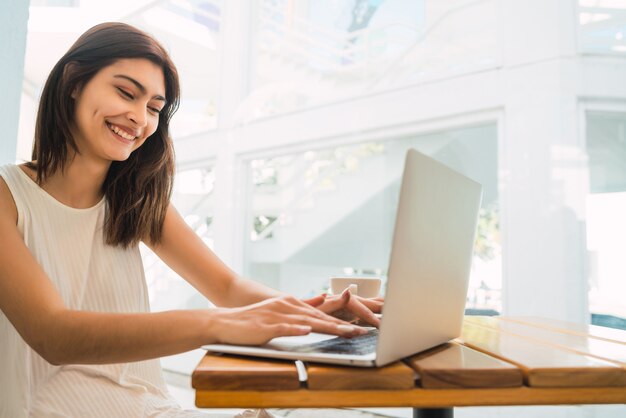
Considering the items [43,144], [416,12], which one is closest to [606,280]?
[416,12]

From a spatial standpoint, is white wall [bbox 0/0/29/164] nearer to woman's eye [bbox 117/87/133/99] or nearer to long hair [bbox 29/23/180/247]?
long hair [bbox 29/23/180/247]

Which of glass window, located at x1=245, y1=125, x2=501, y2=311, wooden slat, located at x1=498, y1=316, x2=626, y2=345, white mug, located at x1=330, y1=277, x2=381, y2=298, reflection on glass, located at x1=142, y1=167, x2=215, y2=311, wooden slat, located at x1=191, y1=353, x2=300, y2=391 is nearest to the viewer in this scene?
wooden slat, located at x1=191, y1=353, x2=300, y2=391

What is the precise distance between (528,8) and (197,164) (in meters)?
2.87

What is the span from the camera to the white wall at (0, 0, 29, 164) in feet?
6.46

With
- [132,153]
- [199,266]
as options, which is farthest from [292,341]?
[132,153]

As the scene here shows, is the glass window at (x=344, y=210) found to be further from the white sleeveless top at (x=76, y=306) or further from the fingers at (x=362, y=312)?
the fingers at (x=362, y=312)

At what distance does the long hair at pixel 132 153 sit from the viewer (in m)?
1.27

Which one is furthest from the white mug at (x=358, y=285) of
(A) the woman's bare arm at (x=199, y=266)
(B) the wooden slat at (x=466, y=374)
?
(B) the wooden slat at (x=466, y=374)

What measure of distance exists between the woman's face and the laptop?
76 cm

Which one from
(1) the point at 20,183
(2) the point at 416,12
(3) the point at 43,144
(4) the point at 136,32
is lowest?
(1) the point at 20,183

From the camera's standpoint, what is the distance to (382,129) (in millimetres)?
3238

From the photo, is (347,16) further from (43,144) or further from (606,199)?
(43,144)

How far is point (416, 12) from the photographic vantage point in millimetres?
3170

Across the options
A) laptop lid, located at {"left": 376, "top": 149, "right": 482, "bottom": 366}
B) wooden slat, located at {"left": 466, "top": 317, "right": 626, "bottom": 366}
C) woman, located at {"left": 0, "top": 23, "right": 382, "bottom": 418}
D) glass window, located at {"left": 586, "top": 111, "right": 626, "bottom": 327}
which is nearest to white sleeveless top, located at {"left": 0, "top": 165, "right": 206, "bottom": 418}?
woman, located at {"left": 0, "top": 23, "right": 382, "bottom": 418}
